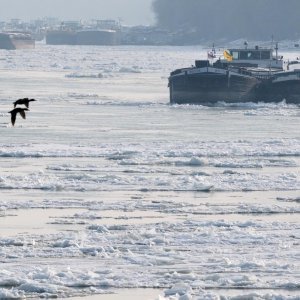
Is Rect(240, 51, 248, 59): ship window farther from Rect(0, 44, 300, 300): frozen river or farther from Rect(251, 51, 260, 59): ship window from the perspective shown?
Rect(0, 44, 300, 300): frozen river

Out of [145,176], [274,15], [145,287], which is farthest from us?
[274,15]

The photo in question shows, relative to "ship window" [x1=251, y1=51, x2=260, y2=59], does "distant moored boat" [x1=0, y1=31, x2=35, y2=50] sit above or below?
below

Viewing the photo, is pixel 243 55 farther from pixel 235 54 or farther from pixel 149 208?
pixel 149 208

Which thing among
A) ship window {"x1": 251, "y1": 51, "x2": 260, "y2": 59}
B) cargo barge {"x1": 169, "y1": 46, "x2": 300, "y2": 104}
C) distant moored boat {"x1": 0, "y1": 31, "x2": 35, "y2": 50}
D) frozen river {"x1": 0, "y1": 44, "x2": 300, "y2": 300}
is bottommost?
distant moored boat {"x1": 0, "y1": 31, "x2": 35, "y2": 50}

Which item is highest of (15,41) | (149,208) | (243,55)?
(149,208)

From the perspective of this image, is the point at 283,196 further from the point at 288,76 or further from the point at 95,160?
the point at 288,76

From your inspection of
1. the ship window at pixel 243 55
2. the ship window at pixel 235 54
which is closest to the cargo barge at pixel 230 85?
the ship window at pixel 235 54

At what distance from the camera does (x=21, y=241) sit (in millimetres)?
18438

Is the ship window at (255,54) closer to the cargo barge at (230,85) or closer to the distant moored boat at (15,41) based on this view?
the cargo barge at (230,85)

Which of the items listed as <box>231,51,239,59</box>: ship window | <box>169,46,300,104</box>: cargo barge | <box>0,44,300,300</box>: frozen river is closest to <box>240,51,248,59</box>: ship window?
<box>231,51,239,59</box>: ship window

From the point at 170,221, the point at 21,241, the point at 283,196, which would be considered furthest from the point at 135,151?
the point at 21,241

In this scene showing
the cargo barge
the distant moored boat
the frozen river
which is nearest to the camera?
the frozen river

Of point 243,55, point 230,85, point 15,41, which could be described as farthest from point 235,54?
point 15,41

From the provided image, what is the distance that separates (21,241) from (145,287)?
8.93 ft
